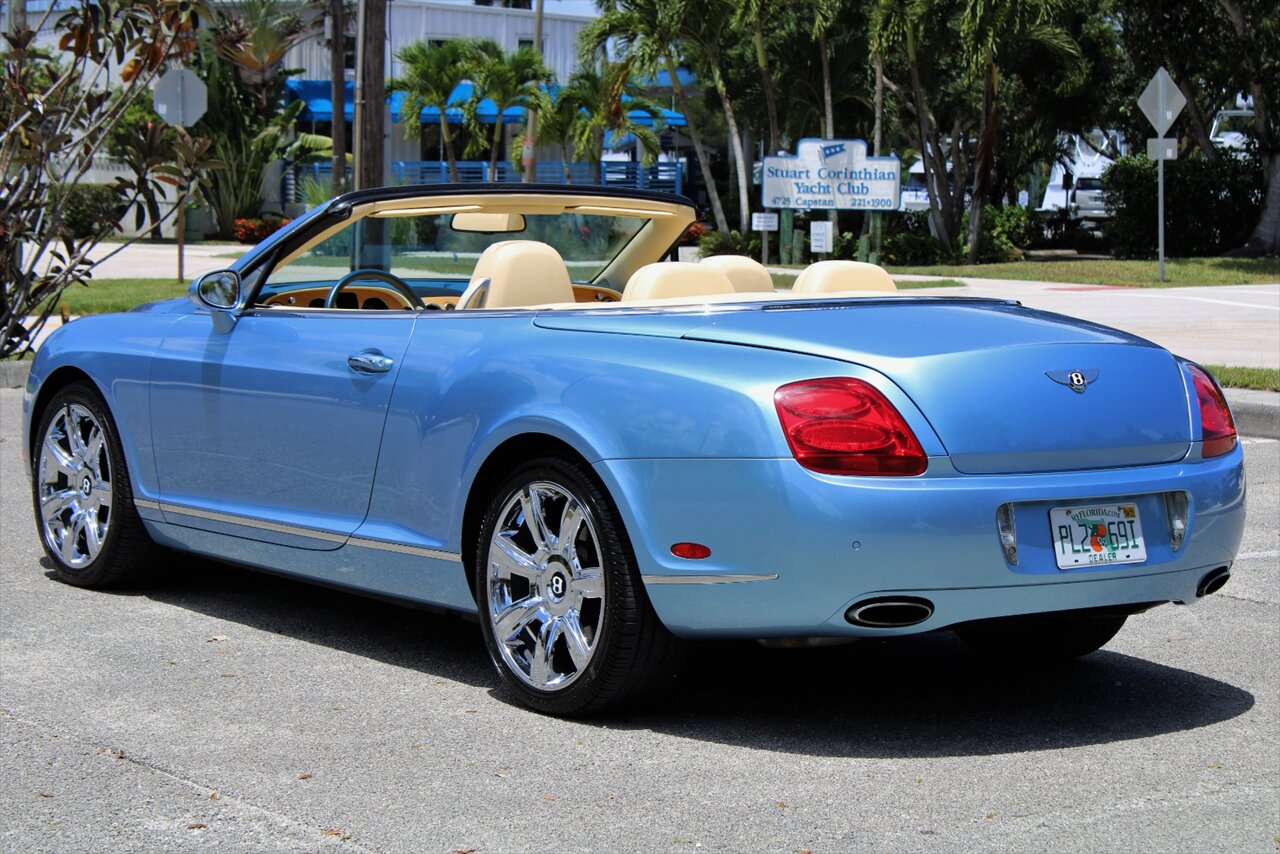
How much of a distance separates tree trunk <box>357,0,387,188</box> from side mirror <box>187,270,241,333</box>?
1291 cm

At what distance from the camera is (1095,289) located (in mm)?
24484

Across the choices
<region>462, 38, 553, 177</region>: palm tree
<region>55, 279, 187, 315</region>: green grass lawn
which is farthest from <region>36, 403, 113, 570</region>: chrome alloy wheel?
<region>462, 38, 553, 177</region>: palm tree

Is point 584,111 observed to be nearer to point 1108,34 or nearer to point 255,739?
point 1108,34

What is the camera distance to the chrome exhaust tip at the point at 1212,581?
191 inches

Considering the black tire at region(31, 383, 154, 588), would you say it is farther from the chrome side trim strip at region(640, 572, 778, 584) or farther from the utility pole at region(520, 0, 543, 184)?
the utility pole at region(520, 0, 543, 184)

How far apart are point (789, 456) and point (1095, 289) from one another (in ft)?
69.0

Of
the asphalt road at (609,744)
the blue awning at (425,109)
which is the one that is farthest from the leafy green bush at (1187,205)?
the asphalt road at (609,744)

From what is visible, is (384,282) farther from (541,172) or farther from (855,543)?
(541,172)

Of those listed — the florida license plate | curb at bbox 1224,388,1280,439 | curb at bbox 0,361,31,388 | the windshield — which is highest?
the windshield

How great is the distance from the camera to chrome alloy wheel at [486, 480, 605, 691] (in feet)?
15.8

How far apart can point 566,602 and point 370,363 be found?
109 cm

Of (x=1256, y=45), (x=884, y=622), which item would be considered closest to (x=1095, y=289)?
(x=1256, y=45)

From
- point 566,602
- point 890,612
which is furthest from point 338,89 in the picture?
point 890,612

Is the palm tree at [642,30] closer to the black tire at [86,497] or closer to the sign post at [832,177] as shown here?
the sign post at [832,177]
